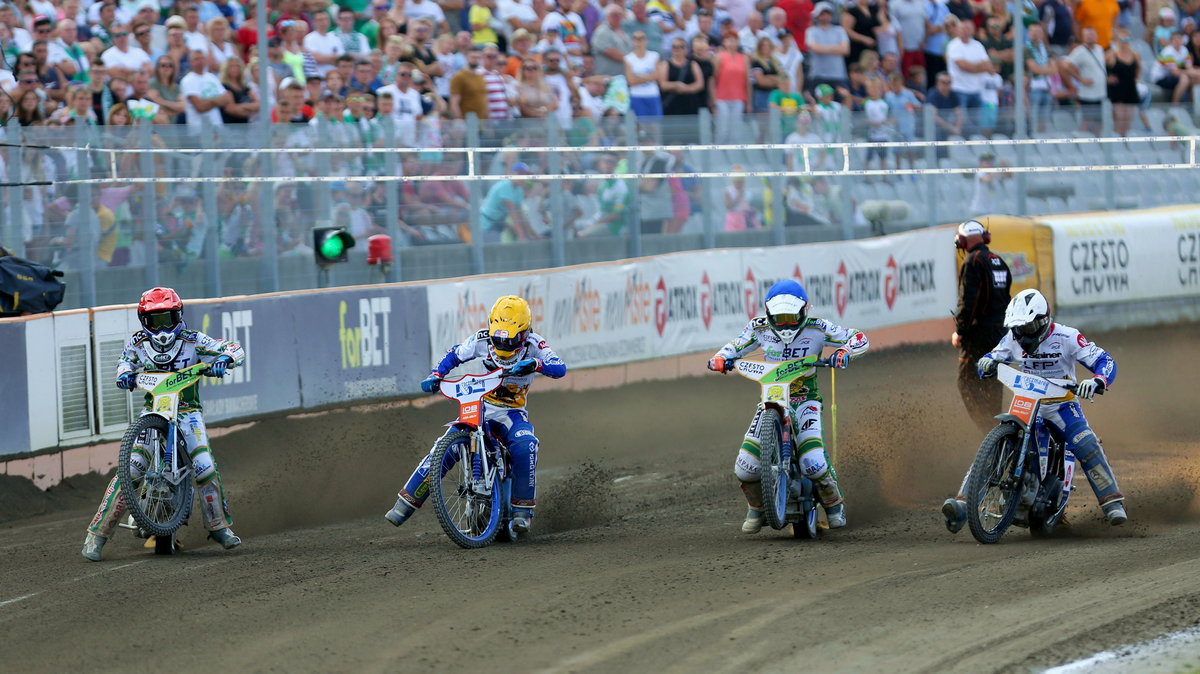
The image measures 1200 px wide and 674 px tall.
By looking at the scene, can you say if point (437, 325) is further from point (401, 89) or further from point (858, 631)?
point (858, 631)

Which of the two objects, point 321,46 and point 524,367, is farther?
point 321,46

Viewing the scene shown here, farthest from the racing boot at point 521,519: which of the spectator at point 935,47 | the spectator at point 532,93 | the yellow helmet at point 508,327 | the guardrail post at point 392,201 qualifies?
the spectator at point 935,47

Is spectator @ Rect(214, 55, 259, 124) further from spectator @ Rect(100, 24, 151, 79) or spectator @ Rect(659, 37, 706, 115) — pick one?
spectator @ Rect(659, 37, 706, 115)

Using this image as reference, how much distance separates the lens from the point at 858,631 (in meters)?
8.01

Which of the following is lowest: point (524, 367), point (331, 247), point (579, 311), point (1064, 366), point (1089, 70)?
point (1064, 366)

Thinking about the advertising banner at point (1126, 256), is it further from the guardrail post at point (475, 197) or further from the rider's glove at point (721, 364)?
the rider's glove at point (721, 364)

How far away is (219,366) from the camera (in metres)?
11.4

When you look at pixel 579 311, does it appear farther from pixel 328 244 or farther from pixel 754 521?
pixel 754 521

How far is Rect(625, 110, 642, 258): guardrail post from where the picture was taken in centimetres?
1959

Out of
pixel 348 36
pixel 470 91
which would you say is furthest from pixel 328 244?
pixel 348 36

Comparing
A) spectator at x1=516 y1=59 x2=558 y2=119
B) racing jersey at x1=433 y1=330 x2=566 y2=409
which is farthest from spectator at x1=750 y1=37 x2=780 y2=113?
racing jersey at x1=433 y1=330 x2=566 y2=409

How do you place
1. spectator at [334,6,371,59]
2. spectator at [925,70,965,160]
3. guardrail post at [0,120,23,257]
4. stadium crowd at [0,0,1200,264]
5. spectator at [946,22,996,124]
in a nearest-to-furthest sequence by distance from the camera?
1. guardrail post at [0,120,23,257]
2. stadium crowd at [0,0,1200,264]
3. spectator at [334,6,371,59]
4. spectator at [925,70,965,160]
5. spectator at [946,22,996,124]

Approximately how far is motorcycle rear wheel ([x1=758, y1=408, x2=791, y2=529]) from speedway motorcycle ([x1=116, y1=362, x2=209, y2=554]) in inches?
147

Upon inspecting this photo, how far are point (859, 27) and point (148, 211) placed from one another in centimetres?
1223
